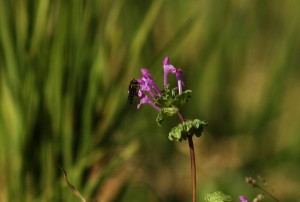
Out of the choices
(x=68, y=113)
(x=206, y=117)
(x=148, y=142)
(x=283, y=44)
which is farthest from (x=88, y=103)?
(x=283, y=44)

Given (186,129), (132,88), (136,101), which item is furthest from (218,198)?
(136,101)

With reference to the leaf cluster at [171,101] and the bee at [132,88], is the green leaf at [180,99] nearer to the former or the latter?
the leaf cluster at [171,101]

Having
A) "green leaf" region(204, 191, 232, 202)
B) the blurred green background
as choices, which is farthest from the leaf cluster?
the blurred green background

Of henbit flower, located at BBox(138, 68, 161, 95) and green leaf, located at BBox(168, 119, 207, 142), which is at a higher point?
henbit flower, located at BBox(138, 68, 161, 95)

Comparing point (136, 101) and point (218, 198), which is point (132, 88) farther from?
point (136, 101)

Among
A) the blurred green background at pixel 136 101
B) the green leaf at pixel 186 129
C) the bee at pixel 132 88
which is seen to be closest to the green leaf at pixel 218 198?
the green leaf at pixel 186 129

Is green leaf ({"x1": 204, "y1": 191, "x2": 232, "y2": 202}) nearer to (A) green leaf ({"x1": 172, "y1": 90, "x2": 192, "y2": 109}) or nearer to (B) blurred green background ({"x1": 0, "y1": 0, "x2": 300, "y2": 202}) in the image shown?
(A) green leaf ({"x1": 172, "y1": 90, "x2": 192, "y2": 109})

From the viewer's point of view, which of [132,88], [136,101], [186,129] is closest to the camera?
[186,129]

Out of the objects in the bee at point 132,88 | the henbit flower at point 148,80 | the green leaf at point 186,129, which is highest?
the bee at point 132,88
